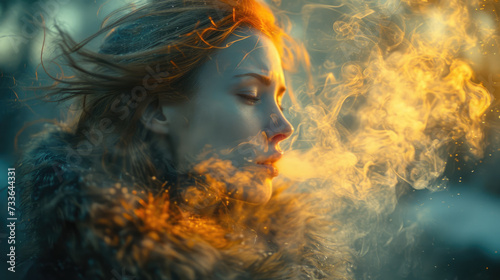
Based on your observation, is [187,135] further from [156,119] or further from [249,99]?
[249,99]

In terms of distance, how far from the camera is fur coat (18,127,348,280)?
46.7 inches

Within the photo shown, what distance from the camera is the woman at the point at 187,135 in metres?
1.39

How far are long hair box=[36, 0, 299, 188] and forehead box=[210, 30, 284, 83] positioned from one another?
0.03 meters

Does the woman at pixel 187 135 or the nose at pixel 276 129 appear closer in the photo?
the woman at pixel 187 135

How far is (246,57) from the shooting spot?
1745mm

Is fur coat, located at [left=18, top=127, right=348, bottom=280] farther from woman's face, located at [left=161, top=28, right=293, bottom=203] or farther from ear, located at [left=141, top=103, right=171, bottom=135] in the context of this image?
ear, located at [left=141, top=103, right=171, bottom=135]

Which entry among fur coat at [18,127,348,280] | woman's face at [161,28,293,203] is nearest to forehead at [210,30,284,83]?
woman's face at [161,28,293,203]

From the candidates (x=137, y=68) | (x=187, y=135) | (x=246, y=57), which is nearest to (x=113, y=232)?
(x=187, y=135)

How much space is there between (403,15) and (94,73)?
2.31m

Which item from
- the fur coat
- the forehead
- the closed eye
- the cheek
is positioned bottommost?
the fur coat

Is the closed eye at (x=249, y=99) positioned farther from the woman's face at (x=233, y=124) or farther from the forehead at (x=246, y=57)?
the forehead at (x=246, y=57)

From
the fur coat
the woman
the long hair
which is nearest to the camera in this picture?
the fur coat

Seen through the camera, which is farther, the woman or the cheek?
the cheek

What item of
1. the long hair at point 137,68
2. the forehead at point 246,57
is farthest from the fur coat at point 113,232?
the forehead at point 246,57
